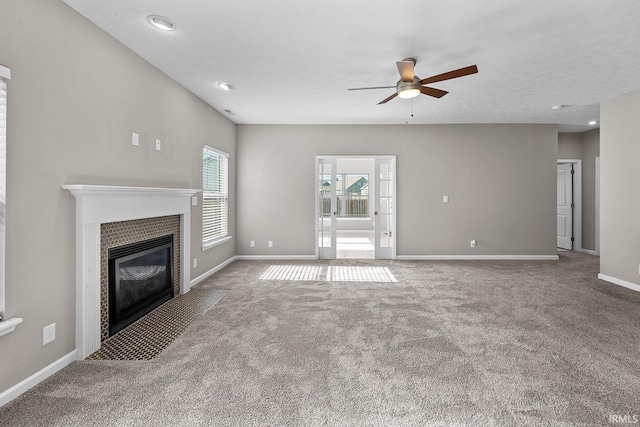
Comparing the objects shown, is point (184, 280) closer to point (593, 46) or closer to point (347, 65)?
point (347, 65)

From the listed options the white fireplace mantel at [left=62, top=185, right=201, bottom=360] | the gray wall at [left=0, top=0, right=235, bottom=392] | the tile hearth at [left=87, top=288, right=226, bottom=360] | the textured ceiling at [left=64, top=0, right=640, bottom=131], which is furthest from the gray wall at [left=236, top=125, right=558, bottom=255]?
the white fireplace mantel at [left=62, top=185, right=201, bottom=360]

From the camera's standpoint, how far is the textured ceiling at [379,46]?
2322mm

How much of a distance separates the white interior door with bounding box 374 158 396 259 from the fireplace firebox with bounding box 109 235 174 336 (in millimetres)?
3820

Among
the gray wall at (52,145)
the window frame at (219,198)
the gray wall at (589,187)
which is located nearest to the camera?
the gray wall at (52,145)

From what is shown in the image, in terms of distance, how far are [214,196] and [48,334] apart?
3.21 meters

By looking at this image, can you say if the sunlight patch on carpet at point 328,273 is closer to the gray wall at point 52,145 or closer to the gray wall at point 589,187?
the gray wall at point 52,145

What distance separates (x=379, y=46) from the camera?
2.89 meters

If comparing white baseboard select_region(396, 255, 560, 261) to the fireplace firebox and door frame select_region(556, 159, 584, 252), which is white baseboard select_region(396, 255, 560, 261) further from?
the fireplace firebox

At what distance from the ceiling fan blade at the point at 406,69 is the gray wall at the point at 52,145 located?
2.57 m

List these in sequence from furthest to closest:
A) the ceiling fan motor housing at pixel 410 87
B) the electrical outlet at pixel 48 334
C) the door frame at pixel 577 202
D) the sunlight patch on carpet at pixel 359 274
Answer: the door frame at pixel 577 202 < the sunlight patch on carpet at pixel 359 274 < the ceiling fan motor housing at pixel 410 87 < the electrical outlet at pixel 48 334

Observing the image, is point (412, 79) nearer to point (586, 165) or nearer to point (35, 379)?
point (35, 379)

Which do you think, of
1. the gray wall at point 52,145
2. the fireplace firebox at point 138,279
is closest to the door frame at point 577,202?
the fireplace firebox at point 138,279

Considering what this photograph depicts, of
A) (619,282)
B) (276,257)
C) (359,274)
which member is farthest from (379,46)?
(619,282)

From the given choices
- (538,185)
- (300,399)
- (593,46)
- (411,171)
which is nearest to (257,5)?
(300,399)
